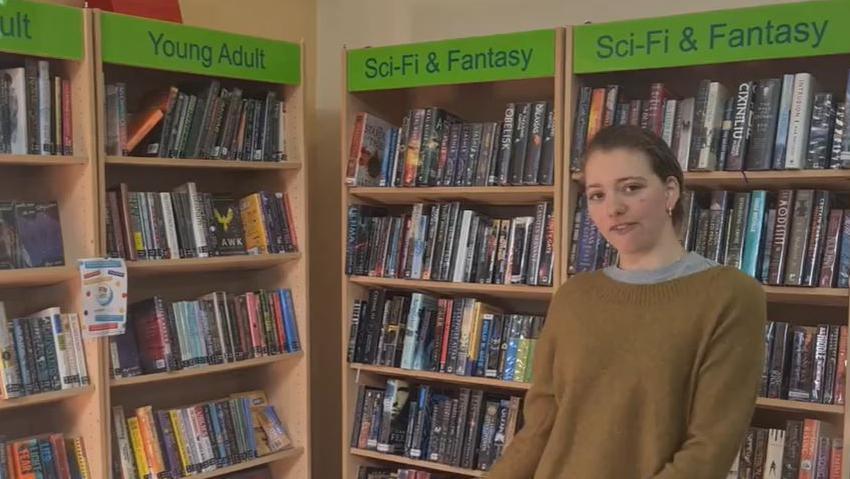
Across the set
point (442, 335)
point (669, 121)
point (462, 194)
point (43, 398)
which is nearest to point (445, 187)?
point (462, 194)

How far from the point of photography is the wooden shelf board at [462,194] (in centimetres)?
246

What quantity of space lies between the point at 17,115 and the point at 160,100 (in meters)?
0.43

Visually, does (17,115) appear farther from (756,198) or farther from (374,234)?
(756,198)

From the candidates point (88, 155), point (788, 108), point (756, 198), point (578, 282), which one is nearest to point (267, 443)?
point (88, 155)

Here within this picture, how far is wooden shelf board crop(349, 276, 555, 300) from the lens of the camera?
2477mm

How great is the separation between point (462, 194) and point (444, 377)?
562mm

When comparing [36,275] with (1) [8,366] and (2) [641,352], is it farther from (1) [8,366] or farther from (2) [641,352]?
(2) [641,352]

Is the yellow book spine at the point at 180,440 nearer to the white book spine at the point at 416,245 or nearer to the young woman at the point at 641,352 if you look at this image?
the white book spine at the point at 416,245

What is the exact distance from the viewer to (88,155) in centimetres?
226

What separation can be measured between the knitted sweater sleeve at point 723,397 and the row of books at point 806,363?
71cm

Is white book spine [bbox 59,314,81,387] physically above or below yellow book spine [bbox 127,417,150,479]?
above

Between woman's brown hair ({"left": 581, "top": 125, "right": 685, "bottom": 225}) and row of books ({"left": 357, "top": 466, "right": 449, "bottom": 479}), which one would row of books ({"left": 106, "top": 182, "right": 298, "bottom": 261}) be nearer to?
row of books ({"left": 357, "top": 466, "right": 449, "bottom": 479})

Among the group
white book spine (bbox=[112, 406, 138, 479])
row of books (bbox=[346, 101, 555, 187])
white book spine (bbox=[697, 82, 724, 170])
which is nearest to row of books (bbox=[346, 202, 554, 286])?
row of books (bbox=[346, 101, 555, 187])

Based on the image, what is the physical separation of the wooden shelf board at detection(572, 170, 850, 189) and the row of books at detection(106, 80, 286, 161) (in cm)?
130
